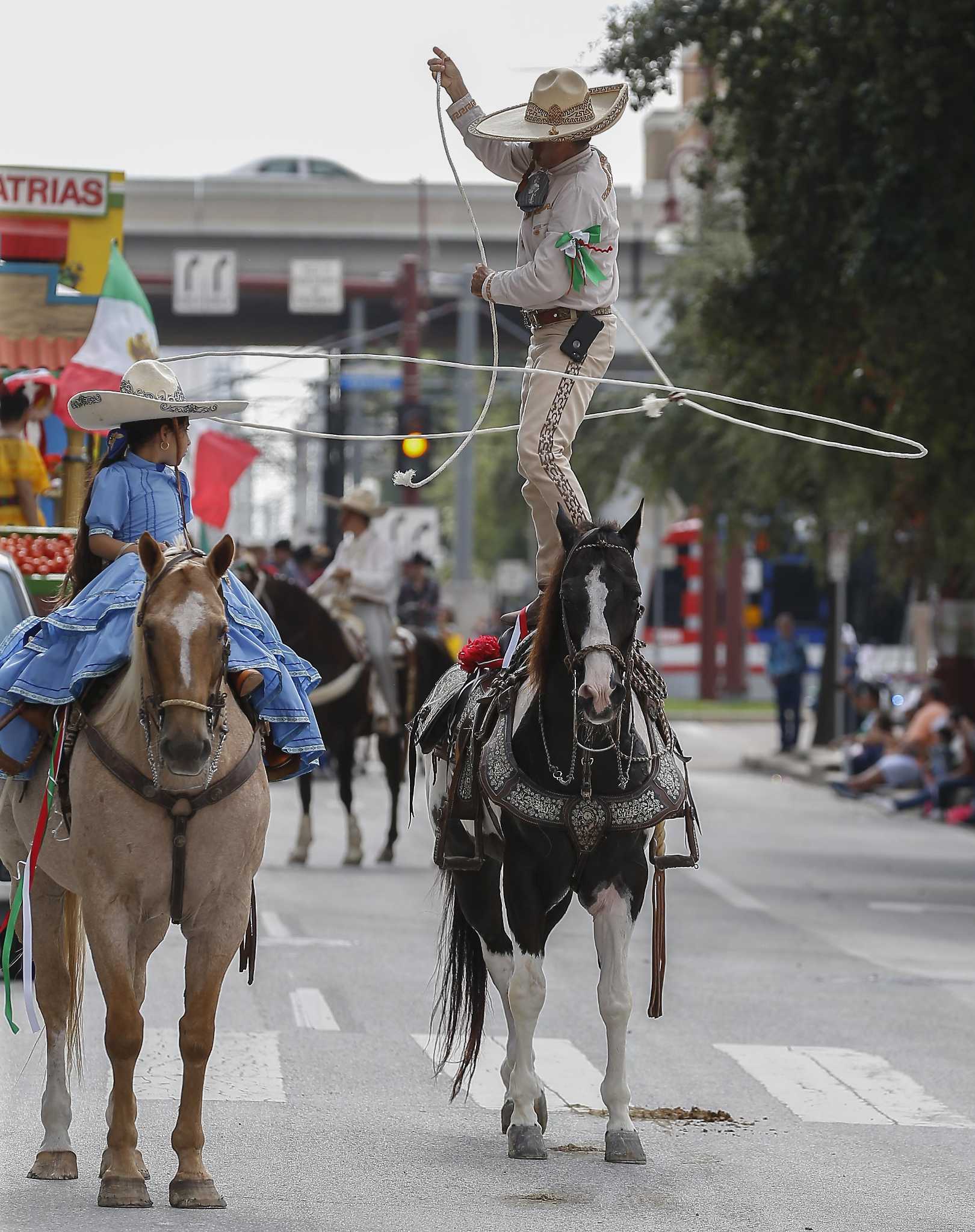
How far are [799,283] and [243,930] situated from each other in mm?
12368

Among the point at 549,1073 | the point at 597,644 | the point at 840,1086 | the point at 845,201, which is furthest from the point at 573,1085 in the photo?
the point at 845,201

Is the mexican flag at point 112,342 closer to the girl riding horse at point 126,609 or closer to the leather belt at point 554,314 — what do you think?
the leather belt at point 554,314

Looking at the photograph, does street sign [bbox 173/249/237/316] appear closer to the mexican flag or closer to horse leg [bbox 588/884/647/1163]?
the mexican flag

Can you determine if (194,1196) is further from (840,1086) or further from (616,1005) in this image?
(840,1086)

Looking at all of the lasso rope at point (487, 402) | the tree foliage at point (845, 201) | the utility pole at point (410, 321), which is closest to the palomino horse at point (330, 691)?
the tree foliage at point (845, 201)

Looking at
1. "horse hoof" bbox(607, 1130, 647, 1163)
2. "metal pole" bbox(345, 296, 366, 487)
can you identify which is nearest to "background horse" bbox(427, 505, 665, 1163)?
"horse hoof" bbox(607, 1130, 647, 1163)

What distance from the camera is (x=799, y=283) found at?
58.9 ft

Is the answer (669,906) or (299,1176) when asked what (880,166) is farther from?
(299,1176)

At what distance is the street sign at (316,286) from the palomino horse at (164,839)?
39574 millimetres

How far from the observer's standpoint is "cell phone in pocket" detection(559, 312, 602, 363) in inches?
314

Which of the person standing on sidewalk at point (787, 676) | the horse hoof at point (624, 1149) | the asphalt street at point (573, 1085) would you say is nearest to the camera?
the asphalt street at point (573, 1085)

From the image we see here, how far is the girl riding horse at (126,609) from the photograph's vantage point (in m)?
6.64

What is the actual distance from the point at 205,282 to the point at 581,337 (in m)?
37.4

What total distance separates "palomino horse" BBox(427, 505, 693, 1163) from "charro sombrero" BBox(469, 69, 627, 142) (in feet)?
4.96
